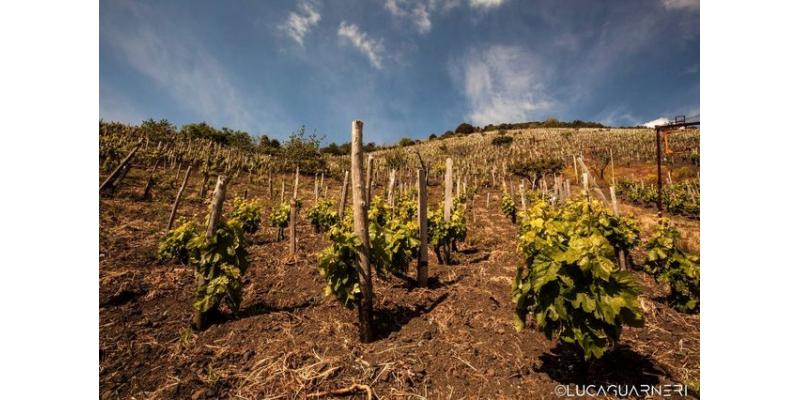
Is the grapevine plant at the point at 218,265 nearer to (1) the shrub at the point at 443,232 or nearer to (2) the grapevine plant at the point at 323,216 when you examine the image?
(1) the shrub at the point at 443,232

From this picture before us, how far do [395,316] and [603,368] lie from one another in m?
2.75

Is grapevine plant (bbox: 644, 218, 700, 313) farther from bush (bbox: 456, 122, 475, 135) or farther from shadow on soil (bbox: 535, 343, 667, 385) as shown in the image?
bush (bbox: 456, 122, 475, 135)

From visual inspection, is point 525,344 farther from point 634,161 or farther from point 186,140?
point 634,161

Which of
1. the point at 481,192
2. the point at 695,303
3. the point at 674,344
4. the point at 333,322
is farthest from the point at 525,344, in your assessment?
the point at 481,192

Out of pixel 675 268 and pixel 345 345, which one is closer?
pixel 345 345

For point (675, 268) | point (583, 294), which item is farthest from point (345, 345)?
point (675, 268)

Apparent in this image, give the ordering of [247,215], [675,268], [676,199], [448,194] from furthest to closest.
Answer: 1. [676,199]
2. [247,215]
3. [448,194]
4. [675,268]

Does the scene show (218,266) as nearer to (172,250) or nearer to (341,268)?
(341,268)

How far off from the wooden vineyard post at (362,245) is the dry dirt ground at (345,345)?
0.99ft

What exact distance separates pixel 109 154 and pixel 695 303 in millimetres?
26718

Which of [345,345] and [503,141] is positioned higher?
[503,141]

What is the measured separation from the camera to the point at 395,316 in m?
5.10

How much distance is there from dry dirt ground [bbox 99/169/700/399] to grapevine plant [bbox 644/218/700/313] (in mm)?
321

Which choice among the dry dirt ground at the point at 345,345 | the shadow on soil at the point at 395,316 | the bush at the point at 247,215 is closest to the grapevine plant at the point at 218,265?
the dry dirt ground at the point at 345,345
